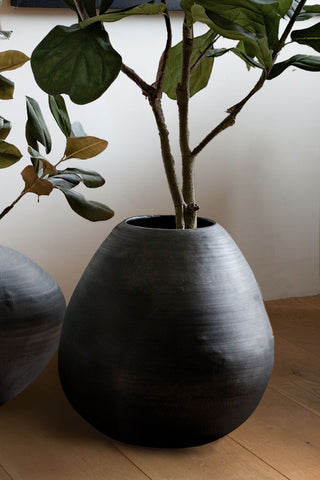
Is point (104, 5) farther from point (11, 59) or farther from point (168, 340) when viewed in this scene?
point (168, 340)

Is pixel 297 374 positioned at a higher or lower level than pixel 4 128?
lower

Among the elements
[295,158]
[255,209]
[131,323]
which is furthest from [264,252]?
[131,323]

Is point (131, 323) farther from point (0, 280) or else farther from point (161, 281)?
point (0, 280)

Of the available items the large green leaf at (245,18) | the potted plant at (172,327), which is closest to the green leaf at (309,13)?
the potted plant at (172,327)

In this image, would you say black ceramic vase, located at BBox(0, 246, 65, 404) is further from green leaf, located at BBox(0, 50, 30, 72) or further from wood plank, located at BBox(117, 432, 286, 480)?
green leaf, located at BBox(0, 50, 30, 72)

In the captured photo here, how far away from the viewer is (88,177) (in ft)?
4.42

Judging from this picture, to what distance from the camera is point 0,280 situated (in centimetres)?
130

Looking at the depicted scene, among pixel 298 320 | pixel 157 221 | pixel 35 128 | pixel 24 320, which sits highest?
pixel 35 128

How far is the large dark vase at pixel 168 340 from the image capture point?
113 cm

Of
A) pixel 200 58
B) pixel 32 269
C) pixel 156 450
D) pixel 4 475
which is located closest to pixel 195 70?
pixel 200 58

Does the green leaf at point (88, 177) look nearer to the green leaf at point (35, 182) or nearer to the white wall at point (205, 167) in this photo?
the green leaf at point (35, 182)

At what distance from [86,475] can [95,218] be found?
48 centimetres

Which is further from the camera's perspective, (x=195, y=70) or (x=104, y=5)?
(x=195, y=70)

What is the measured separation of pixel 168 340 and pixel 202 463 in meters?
0.25
